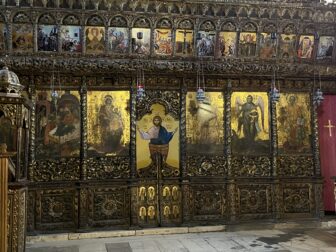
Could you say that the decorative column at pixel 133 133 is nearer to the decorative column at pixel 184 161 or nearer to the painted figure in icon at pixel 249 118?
the decorative column at pixel 184 161

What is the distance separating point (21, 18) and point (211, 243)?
233 inches

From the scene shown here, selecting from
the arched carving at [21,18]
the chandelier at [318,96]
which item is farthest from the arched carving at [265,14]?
the arched carving at [21,18]

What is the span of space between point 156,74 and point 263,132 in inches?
113

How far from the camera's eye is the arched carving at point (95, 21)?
25.6 ft

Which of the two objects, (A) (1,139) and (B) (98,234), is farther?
(B) (98,234)

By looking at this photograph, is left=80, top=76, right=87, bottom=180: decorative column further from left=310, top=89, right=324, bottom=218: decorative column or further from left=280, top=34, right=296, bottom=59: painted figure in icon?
left=310, top=89, right=324, bottom=218: decorative column

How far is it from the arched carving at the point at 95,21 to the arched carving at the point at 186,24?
1.70 metres

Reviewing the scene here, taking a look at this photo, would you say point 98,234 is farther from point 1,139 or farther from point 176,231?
point 1,139

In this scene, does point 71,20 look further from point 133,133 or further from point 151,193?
point 151,193

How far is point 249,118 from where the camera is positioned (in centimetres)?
867

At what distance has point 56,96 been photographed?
759 centimetres

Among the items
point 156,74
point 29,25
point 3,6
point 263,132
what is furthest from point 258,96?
point 3,6

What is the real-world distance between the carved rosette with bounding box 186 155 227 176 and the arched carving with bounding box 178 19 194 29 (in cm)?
292

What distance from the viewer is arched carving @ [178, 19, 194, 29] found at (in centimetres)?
813
